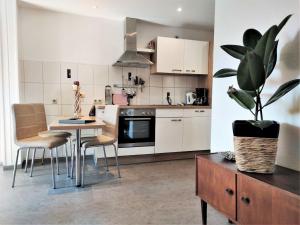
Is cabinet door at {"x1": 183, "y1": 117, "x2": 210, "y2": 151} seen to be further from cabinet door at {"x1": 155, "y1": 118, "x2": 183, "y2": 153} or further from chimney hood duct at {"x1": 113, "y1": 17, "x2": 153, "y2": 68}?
chimney hood duct at {"x1": 113, "y1": 17, "x2": 153, "y2": 68}

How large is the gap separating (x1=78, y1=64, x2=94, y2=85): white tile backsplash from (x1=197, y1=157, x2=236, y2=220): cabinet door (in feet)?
8.67

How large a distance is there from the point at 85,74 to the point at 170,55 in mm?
1438

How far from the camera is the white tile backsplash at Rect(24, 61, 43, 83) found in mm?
3516

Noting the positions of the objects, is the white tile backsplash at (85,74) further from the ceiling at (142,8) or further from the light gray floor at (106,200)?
the light gray floor at (106,200)

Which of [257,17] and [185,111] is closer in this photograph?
[257,17]

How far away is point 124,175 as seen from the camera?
3.03m

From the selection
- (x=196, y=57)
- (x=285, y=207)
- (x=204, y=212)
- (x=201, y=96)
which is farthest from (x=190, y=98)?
(x=285, y=207)

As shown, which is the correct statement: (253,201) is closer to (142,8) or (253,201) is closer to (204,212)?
(204,212)

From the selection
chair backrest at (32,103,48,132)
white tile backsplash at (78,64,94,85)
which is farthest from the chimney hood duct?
chair backrest at (32,103,48,132)

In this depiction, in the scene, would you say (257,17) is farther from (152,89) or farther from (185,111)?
(152,89)

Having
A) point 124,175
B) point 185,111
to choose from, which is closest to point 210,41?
point 185,111

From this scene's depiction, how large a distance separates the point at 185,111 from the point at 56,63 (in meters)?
2.18

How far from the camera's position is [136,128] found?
142 inches

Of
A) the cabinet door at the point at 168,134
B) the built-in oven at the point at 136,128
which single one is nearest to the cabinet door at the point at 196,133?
the cabinet door at the point at 168,134
